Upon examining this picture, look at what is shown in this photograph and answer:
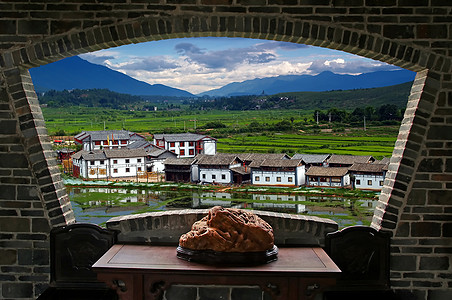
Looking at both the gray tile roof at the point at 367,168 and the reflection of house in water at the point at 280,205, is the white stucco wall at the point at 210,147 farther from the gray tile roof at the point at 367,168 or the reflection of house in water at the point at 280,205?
the gray tile roof at the point at 367,168

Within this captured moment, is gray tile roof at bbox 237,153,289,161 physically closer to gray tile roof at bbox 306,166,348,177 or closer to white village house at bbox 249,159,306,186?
white village house at bbox 249,159,306,186

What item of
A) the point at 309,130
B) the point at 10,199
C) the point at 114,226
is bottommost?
the point at 114,226

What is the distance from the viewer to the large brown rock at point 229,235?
3188 mm

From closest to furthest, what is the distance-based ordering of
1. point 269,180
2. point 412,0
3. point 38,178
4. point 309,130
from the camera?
1. point 412,0
2. point 38,178
3. point 269,180
4. point 309,130

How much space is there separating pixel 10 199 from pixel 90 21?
1.75m

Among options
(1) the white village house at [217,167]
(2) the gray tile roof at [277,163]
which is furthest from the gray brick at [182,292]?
(2) the gray tile roof at [277,163]

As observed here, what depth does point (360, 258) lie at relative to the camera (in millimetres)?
3840

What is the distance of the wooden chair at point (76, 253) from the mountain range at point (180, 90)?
223 centimetres

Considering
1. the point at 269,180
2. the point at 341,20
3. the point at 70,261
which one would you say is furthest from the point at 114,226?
the point at 341,20

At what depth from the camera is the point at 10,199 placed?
3896mm

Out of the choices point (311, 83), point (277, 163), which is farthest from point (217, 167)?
point (311, 83)

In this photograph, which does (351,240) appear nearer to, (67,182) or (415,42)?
(415,42)

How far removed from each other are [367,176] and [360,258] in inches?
51.2

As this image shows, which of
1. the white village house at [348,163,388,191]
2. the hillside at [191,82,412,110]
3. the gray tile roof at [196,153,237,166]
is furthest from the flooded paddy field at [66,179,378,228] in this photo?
the hillside at [191,82,412,110]
